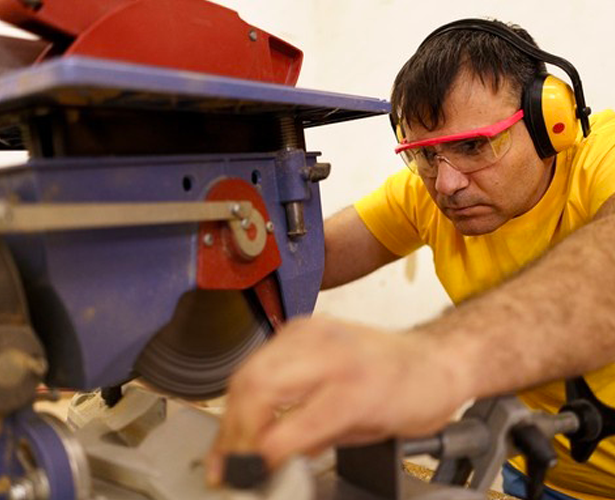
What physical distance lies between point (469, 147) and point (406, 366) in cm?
73

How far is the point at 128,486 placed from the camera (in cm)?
71

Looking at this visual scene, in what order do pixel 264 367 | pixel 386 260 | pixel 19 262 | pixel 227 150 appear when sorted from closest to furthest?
pixel 264 367
pixel 19 262
pixel 227 150
pixel 386 260

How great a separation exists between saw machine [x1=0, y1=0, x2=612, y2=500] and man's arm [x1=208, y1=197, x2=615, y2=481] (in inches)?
1.6

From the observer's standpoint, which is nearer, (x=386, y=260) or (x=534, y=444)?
(x=534, y=444)

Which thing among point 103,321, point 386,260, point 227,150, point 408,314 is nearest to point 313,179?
point 227,150

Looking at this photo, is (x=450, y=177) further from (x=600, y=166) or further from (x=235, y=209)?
(x=235, y=209)

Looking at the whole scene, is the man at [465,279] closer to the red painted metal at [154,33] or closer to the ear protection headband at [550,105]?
the ear protection headband at [550,105]

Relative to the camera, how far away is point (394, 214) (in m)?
1.57

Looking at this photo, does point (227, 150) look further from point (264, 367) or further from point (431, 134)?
point (431, 134)

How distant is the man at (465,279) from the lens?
1.68ft

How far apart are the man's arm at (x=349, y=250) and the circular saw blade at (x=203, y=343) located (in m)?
0.71

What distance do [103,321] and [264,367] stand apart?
206 millimetres

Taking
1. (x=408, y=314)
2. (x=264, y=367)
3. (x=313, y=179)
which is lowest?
(x=408, y=314)

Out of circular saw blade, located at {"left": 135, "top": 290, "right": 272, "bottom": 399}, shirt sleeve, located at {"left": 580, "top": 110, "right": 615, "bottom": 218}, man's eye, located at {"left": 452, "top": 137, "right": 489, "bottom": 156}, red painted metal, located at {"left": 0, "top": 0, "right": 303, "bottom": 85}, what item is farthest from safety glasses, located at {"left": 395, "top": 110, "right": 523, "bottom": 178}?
circular saw blade, located at {"left": 135, "top": 290, "right": 272, "bottom": 399}
